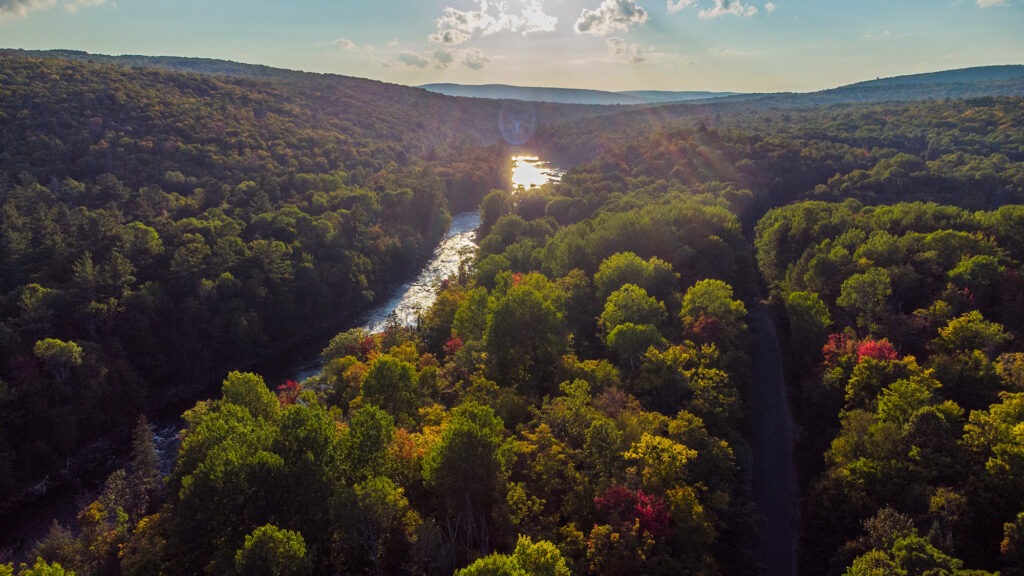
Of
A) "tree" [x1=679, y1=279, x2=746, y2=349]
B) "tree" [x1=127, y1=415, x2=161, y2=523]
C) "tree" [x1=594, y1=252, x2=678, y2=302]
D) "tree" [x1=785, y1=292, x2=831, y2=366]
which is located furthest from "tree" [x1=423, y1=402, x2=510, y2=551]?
"tree" [x1=785, y1=292, x2=831, y2=366]

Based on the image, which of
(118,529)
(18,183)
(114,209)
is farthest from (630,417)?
(18,183)

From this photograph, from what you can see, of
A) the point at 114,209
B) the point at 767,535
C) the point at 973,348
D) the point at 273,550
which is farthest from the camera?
the point at 114,209

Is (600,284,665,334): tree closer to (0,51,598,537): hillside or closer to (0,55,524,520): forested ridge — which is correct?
(0,51,598,537): hillside

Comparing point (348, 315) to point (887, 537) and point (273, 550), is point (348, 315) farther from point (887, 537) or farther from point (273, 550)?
point (887, 537)

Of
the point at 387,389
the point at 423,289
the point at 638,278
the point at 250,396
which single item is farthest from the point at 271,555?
the point at 423,289

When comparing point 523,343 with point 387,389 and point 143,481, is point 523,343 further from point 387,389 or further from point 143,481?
point 143,481

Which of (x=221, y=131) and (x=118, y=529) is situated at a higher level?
(x=221, y=131)
